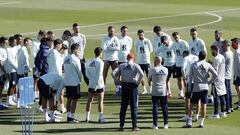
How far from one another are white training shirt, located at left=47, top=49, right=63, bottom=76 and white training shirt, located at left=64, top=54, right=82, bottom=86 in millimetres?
479

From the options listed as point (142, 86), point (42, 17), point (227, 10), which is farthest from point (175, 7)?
point (142, 86)

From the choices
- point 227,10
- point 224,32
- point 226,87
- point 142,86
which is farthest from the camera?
point 227,10

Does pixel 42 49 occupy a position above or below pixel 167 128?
above

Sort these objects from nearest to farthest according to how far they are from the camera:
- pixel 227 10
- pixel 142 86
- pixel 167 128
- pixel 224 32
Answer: pixel 167 128 → pixel 142 86 → pixel 224 32 → pixel 227 10

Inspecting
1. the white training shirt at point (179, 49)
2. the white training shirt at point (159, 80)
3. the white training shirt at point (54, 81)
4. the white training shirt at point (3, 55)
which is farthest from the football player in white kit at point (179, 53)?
the white training shirt at point (3, 55)

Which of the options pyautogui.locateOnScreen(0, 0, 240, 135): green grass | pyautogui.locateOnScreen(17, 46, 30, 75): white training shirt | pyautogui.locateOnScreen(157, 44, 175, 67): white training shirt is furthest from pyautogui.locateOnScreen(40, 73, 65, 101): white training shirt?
pyautogui.locateOnScreen(157, 44, 175, 67): white training shirt

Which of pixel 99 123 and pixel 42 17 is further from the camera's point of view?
pixel 42 17

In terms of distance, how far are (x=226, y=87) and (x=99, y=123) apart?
13.7 ft

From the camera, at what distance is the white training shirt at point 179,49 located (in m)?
27.9

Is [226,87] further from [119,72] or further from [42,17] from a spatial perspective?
[42,17]

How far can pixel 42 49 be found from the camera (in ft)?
84.0

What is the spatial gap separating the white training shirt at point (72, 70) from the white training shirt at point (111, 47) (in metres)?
5.23

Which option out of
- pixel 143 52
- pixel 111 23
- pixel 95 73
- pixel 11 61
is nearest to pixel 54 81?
pixel 95 73

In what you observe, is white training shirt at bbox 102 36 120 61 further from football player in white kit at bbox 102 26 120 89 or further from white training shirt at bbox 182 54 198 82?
white training shirt at bbox 182 54 198 82
